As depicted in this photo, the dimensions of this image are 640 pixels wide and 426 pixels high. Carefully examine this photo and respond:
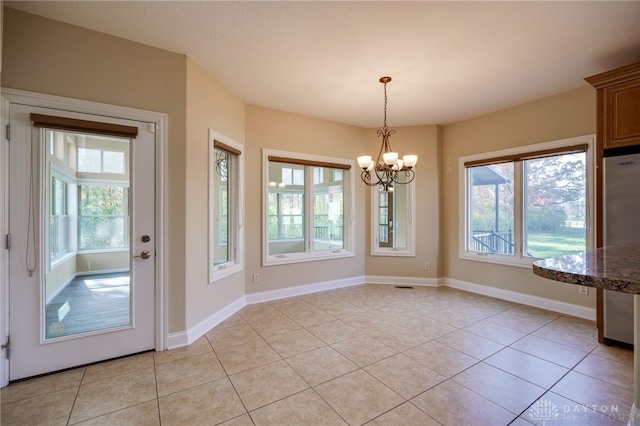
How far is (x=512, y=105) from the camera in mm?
4070

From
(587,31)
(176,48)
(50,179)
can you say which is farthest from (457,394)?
(176,48)

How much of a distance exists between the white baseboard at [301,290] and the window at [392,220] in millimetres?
671

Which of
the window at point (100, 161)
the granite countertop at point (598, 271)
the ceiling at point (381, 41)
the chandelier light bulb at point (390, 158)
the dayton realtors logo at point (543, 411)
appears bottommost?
the dayton realtors logo at point (543, 411)

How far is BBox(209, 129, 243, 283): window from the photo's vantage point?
329cm

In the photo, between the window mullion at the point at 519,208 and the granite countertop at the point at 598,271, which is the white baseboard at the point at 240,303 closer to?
the window mullion at the point at 519,208

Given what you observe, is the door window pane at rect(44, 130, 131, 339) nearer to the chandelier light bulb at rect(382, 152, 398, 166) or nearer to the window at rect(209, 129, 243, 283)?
the window at rect(209, 129, 243, 283)

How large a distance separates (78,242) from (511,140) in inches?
210

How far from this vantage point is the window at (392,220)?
5082 mm

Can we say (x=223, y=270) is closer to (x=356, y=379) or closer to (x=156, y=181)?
(x=156, y=181)

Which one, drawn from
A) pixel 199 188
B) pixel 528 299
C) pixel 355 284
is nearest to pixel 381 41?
pixel 199 188

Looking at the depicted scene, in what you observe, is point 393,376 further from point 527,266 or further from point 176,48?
point 176,48

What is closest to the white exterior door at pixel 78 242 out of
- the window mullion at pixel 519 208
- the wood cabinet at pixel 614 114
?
the wood cabinet at pixel 614 114

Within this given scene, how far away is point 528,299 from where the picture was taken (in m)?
3.94

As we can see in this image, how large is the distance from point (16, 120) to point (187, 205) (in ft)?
4.51
